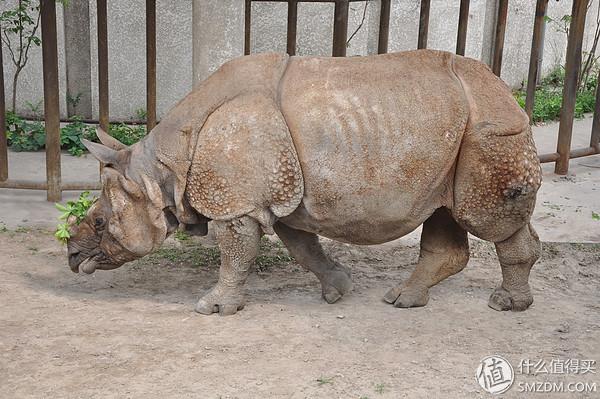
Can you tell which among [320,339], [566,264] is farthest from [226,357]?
[566,264]

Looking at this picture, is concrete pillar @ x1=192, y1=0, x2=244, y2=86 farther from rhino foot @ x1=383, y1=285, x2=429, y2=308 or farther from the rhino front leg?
rhino foot @ x1=383, y1=285, x2=429, y2=308

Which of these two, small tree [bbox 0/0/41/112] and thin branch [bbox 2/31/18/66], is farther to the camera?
thin branch [bbox 2/31/18/66]

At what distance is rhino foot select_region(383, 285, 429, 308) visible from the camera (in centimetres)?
569

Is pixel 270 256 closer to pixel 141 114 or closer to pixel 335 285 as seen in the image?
pixel 335 285

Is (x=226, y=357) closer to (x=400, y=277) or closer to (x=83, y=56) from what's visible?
(x=400, y=277)

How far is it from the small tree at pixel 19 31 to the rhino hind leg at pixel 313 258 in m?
5.09

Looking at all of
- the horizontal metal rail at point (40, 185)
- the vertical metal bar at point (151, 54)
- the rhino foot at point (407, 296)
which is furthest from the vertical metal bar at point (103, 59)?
the rhino foot at point (407, 296)

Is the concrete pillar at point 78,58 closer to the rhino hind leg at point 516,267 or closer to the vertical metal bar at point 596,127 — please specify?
the vertical metal bar at point 596,127

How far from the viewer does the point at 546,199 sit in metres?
8.43

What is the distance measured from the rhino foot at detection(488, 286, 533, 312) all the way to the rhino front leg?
1533 millimetres

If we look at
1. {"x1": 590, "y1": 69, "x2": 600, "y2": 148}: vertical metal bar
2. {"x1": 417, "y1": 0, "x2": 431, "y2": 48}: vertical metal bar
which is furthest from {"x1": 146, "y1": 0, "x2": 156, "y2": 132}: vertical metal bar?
{"x1": 590, "y1": 69, "x2": 600, "y2": 148}: vertical metal bar

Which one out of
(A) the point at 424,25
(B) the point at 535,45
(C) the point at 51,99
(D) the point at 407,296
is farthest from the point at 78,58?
(D) the point at 407,296

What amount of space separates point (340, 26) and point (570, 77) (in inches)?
110

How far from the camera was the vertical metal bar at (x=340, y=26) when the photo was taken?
7502 millimetres
